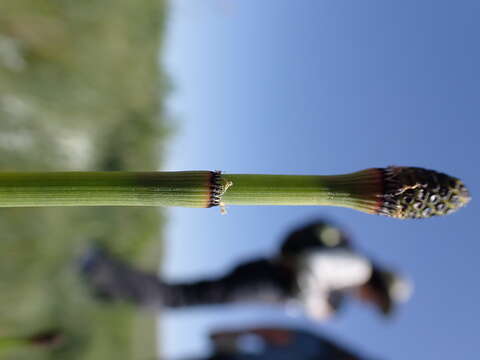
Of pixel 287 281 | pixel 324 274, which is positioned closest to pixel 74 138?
pixel 287 281

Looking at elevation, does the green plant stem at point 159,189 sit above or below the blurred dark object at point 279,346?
below

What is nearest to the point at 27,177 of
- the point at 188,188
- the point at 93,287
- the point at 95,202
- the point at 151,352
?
the point at 95,202

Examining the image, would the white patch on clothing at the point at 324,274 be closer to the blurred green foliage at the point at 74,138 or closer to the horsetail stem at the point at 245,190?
the blurred green foliage at the point at 74,138

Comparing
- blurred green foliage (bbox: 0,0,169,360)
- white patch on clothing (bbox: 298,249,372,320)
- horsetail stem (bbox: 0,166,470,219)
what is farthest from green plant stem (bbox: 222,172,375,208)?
blurred green foliage (bbox: 0,0,169,360)

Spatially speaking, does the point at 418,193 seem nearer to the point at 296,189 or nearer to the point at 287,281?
the point at 296,189

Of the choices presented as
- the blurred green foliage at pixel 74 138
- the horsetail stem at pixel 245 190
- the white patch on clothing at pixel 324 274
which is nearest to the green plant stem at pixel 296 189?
the horsetail stem at pixel 245 190

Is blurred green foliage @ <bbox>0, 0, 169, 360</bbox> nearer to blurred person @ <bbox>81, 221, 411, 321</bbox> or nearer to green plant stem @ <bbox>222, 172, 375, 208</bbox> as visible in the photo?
blurred person @ <bbox>81, 221, 411, 321</bbox>

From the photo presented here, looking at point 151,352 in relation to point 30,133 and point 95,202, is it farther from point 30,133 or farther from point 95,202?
point 95,202
